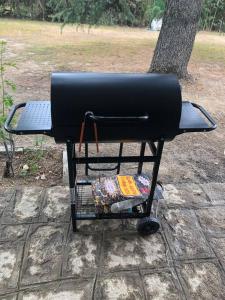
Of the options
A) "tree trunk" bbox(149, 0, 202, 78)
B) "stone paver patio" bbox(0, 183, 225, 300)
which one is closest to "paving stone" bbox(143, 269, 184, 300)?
"stone paver patio" bbox(0, 183, 225, 300)

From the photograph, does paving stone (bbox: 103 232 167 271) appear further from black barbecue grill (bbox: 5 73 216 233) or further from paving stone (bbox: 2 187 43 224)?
black barbecue grill (bbox: 5 73 216 233)

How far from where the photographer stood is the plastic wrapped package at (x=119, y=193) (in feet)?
7.51

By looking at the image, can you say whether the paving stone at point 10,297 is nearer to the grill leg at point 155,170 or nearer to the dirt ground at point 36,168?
the grill leg at point 155,170

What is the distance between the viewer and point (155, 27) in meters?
14.2

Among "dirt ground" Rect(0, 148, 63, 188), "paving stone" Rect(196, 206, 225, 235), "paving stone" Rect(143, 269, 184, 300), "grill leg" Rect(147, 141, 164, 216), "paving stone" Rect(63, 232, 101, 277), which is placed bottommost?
"dirt ground" Rect(0, 148, 63, 188)

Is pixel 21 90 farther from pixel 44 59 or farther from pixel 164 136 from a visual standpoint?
pixel 164 136

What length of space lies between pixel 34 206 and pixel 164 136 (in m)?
1.30

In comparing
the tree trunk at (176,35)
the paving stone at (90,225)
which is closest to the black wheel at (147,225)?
the paving stone at (90,225)

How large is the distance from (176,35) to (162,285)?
477 centimetres

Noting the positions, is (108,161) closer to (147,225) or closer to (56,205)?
(147,225)

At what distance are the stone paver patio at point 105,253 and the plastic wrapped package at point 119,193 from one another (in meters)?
0.22

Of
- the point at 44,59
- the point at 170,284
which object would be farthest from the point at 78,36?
the point at 170,284

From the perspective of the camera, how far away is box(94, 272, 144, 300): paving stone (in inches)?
74.2

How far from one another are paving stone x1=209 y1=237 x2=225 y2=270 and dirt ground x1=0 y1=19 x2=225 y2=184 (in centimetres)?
83
